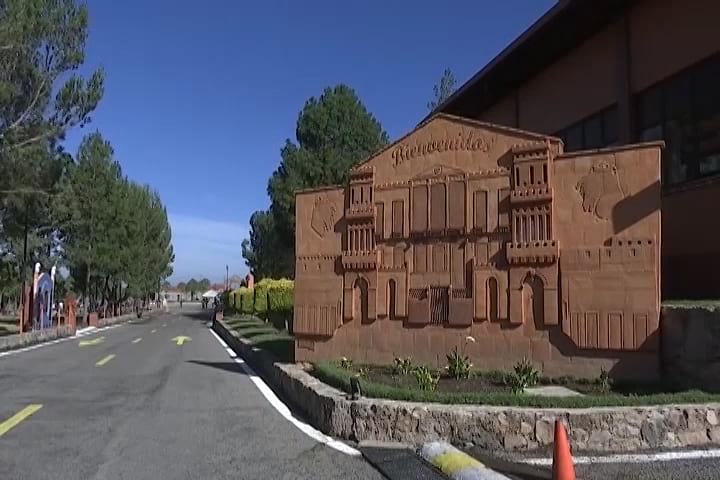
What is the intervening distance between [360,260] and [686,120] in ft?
20.8

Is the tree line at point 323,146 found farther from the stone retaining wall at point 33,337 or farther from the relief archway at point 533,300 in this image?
the relief archway at point 533,300

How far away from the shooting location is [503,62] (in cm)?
1941

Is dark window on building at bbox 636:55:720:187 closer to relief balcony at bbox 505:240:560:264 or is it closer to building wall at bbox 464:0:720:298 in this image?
building wall at bbox 464:0:720:298

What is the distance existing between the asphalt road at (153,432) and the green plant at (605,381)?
3640 mm

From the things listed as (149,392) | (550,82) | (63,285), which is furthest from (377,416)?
(63,285)

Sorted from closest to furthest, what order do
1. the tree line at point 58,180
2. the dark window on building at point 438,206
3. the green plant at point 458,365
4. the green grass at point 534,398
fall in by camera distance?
the green grass at point 534,398 < the green plant at point 458,365 < the dark window on building at point 438,206 < the tree line at point 58,180

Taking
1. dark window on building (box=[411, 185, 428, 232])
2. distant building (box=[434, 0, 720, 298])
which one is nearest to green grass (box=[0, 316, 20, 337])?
distant building (box=[434, 0, 720, 298])

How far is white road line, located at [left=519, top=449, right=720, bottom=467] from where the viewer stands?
7256 mm

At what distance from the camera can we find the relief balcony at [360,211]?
1241 cm

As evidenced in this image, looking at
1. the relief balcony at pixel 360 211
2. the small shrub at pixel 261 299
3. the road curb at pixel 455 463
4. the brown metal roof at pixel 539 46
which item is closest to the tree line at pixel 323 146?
the small shrub at pixel 261 299

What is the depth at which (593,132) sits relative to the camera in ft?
55.3

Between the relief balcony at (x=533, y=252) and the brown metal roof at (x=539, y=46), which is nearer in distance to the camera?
the relief balcony at (x=533, y=252)

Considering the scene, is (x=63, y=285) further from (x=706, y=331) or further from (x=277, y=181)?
(x=706, y=331)

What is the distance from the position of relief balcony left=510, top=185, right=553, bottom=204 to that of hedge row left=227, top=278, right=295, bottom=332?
21462mm
